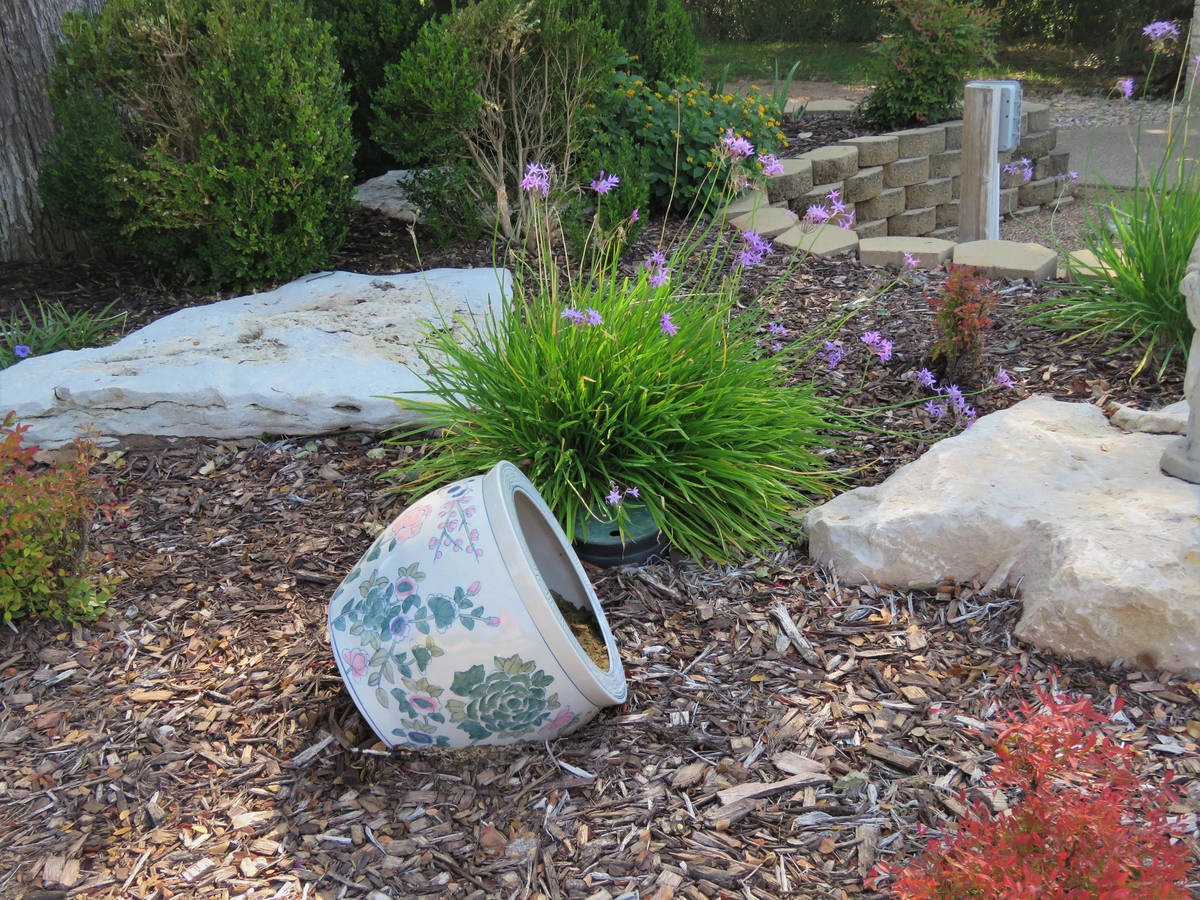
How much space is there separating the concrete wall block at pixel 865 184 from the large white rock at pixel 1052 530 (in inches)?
151

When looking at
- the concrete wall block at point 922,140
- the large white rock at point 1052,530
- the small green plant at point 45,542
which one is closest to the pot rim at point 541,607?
the large white rock at point 1052,530

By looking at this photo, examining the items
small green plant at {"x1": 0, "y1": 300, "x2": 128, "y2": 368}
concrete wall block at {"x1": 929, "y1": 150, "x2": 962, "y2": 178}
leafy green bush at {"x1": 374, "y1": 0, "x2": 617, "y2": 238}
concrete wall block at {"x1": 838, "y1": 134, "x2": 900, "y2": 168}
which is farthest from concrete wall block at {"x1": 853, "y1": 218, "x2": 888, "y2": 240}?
small green plant at {"x1": 0, "y1": 300, "x2": 128, "y2": 368}

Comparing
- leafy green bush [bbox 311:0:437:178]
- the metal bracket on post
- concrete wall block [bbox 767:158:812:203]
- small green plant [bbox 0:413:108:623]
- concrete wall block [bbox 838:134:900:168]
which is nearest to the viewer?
small green plant [bbox 0:413:108:623]

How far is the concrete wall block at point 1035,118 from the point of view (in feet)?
25.5

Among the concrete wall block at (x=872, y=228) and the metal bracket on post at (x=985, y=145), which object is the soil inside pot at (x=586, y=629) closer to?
the metal bracket on post at (x=985, y=145)

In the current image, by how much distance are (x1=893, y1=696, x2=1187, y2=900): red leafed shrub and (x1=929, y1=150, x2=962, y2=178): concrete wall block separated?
6413mm

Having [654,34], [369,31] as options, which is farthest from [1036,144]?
[369,31]

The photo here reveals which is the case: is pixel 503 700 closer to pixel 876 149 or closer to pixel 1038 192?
pixel 876 149

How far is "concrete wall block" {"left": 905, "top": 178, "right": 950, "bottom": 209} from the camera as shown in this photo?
287 inches

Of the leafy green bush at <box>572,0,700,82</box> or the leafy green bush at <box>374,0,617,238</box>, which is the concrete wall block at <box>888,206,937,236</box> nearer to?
the leafy green bush at <box>572,0,700,82</box>

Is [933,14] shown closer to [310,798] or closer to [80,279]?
[80,279]

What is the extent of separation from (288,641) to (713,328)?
1571 mm

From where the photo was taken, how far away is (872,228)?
7008mm

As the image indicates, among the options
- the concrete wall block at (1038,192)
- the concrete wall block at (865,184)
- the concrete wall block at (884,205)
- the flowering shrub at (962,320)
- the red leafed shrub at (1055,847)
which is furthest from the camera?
the concrete wall block at (1038,192)
